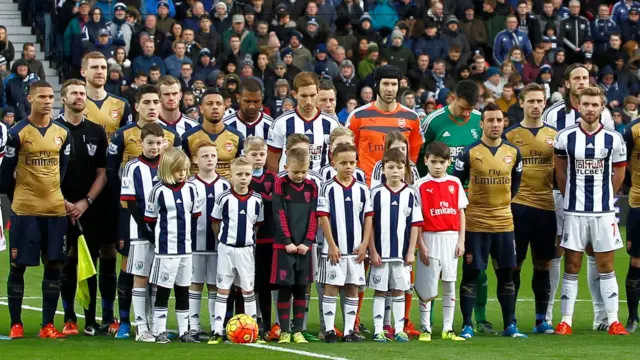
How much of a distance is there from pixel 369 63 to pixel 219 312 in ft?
48.5

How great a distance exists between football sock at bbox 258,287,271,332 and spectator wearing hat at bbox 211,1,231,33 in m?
14.7

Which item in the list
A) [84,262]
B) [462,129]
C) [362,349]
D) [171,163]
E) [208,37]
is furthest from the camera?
[208,37]

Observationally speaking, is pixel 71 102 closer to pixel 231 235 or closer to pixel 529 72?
pixel 231 235

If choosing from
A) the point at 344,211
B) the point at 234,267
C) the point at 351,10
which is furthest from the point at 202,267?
the point at 351,10

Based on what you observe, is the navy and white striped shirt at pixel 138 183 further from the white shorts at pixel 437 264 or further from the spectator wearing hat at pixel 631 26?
the spectator wearing hat at pixel 631 26

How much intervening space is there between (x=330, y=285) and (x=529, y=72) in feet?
53.1

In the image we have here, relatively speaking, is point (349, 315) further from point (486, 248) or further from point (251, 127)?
point (251, 127)

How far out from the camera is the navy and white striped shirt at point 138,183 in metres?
12.5

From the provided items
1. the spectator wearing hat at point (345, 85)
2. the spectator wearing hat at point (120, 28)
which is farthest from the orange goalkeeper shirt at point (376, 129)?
the spectator wearing hat at point (120, 28)

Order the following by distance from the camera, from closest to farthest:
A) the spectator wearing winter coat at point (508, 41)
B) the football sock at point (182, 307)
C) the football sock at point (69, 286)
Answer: the football sock at point (182, 307) → the football sock at point (69, 286) → the spectator wearing winter coat at point (508, 41)

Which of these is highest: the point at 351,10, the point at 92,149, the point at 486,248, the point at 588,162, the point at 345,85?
the point at 351,10

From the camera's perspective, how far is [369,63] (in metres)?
26.7

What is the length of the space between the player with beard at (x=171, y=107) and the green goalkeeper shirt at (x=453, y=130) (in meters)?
2.45

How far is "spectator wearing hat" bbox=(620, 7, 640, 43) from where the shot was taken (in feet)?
96.7
